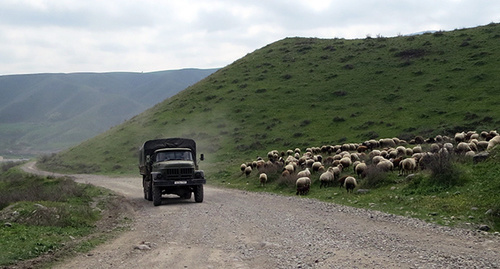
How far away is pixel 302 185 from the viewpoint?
2308cm

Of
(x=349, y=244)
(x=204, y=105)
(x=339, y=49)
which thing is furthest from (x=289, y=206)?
(x=339, y=49)

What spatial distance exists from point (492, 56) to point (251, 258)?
58.0m

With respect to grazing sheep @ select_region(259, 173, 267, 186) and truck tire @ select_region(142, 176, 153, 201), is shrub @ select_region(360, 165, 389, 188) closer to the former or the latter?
grazing sheep @ select_region(259, 173, 267, 186)

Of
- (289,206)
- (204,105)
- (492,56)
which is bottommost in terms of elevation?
(289,206)

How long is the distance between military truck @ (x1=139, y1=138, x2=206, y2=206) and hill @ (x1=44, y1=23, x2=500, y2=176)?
483 inches

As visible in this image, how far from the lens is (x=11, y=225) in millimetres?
14180

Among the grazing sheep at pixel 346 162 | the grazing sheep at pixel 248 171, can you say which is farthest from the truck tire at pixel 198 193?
the grazing sheep at pixel 248 171

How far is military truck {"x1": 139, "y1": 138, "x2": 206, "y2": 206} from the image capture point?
70.1ft

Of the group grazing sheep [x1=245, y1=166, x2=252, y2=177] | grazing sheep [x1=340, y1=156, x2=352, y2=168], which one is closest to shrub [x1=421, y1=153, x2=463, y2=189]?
grazing sheep [x1=340, y1=156, x2=352, y2=168]

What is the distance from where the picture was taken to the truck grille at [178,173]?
21.6 m

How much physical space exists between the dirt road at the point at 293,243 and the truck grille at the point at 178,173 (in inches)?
161

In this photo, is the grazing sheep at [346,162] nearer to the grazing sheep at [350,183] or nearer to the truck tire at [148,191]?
the grazing sheep at [350,183]

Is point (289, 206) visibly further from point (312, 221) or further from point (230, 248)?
point (230, 248)

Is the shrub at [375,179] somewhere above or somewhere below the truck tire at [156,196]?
above
